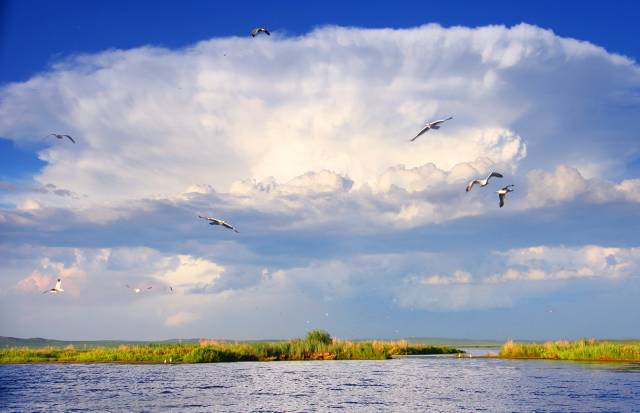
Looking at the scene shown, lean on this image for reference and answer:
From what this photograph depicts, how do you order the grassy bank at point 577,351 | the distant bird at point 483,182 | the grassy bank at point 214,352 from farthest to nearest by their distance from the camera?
the grassy bank at point 214,352
the grassy bank at point 577,351
the distant bird at point 483,182

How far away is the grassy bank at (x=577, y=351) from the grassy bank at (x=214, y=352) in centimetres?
1730

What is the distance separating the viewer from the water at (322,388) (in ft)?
135

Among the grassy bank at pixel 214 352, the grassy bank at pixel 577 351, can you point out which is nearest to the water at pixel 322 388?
the grassy bank at pixel 577 351

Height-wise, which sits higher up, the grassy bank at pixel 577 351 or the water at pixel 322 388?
the grassy bank at pixel 577 351

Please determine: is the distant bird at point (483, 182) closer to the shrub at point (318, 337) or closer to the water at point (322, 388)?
the water at point (322, 388)

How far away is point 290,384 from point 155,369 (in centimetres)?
2137

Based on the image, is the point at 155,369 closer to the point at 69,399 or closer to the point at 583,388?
the point at 69,399

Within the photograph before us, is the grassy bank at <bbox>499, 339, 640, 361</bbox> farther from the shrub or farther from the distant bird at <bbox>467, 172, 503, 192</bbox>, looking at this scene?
the distant bird at <bbox>467, 172, 503, 192</bbox>

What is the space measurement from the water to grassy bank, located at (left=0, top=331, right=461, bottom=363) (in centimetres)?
701

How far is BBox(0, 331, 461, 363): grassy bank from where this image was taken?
263ft

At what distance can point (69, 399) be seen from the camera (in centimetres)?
4409

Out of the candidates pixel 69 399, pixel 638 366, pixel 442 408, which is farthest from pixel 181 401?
pixel 638 366

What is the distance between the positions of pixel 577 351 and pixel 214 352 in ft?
141

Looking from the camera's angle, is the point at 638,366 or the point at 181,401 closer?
the point at 181,401
